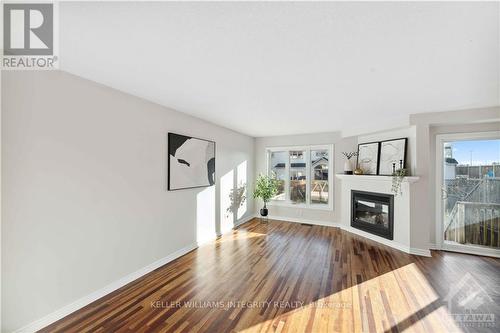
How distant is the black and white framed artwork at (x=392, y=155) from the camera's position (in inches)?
140

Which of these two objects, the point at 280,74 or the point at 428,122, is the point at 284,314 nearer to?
the point at 280,74

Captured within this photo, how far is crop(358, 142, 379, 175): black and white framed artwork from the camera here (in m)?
4.05

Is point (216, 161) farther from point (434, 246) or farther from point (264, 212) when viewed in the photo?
point (434, 246)

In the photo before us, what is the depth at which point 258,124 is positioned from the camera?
4125 millimetres

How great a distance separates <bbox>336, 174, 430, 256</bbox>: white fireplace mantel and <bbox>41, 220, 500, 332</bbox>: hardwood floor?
0.29 m

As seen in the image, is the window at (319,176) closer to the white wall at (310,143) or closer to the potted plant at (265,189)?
the white wall at (310,143)

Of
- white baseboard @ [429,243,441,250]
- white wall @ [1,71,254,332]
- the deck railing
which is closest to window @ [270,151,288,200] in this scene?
white baseboard @ [429,243,441,250]

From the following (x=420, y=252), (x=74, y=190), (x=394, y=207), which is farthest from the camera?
(x=394, y=207)

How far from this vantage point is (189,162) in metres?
3.39

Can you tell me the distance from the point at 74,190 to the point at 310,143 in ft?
15.7

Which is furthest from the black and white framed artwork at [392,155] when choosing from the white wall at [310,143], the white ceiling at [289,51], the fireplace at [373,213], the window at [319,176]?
the window at [319,176]

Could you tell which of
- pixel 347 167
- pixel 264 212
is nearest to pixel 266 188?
pixel 264 212

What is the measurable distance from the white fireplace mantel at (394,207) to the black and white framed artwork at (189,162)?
306 centimetres

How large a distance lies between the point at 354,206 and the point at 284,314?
10.8 ft
